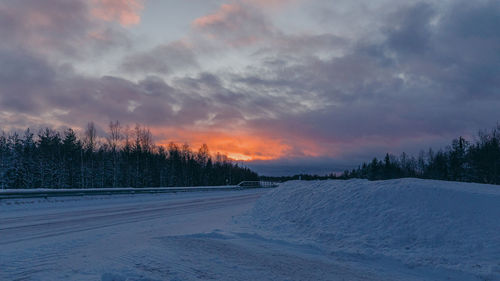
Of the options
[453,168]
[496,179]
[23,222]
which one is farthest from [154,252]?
[453,168]

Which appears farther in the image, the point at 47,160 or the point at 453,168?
the point at 453,168

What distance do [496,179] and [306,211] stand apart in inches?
2769

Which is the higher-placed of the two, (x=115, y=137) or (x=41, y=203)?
(x=115, y=137)

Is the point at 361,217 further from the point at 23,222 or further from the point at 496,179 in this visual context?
the point at 496,179

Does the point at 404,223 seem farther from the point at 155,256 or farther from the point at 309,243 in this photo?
the point at 155,256

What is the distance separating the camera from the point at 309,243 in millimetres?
8297

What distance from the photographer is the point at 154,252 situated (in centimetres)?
712

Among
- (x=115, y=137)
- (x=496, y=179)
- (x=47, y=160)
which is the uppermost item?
(x=115, y=137)

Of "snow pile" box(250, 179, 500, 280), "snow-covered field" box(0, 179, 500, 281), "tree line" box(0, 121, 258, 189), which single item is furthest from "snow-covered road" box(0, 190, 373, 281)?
"tree line" box(0, 121, 258, 189)

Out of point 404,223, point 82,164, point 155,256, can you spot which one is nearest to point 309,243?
point 404,223

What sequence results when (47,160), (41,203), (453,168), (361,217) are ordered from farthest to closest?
(453,168) → (47,160) → (41,203) → (361,217)

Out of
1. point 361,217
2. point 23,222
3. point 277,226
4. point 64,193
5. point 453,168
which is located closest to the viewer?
point 361,217

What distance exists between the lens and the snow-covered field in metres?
5.91

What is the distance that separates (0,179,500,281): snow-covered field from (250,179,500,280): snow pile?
2 cm
